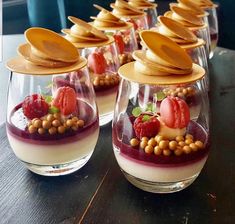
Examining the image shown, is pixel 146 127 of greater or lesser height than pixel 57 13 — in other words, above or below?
above

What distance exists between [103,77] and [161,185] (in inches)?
10.6

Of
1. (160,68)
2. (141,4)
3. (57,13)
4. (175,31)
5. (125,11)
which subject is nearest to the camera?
(160,68)

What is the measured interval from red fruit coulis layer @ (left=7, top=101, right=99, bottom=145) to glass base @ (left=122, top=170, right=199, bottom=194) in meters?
0.09

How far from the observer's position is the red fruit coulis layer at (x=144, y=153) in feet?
1.68

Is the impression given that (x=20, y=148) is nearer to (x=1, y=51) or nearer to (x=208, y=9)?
(x=1, y=51)

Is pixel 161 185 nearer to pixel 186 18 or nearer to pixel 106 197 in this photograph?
pixel 106 197

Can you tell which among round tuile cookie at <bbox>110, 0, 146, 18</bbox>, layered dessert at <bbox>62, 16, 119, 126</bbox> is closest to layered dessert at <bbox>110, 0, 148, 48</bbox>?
round tuile cookie at <bbox>110, 0, 146, 18</bbox>

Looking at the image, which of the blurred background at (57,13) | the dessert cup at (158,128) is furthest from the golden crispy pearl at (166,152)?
the blurred background at (57,13)

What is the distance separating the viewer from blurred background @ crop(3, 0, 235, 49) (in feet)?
6.26

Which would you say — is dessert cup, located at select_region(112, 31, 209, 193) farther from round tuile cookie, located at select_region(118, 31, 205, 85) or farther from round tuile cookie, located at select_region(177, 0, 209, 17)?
round tuile cookie, located at select_region(177, 0, 209, 17)

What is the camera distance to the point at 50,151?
55 cm

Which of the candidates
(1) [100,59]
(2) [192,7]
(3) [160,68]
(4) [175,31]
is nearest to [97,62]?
(1) [100,59]

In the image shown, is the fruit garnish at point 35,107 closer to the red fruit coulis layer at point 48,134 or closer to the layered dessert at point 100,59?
the red fruit coulis layer at point 48,134

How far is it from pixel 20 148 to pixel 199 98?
0.86ft
